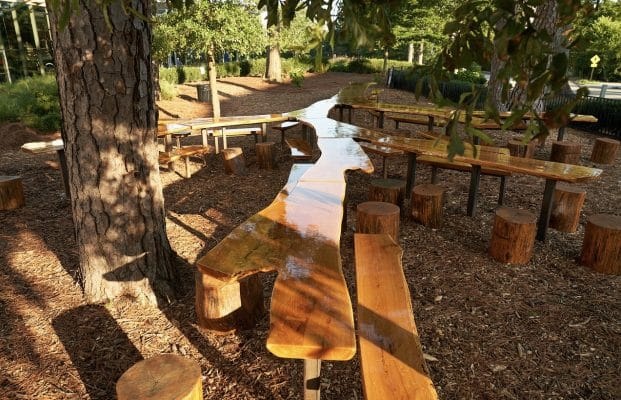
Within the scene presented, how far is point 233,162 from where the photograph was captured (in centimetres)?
764

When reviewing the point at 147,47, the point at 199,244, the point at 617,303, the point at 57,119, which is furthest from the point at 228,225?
the point at 57,119

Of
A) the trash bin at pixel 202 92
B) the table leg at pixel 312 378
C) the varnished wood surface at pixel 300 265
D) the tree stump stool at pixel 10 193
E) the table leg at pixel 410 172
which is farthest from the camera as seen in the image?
the trash bin at pixel 202 92

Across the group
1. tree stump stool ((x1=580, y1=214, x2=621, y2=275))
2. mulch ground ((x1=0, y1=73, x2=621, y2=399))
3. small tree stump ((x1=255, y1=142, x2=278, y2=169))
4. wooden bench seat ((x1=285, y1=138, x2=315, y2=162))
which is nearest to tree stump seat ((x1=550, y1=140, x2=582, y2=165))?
mulch ground ((x1=0, y1=73, x2=621, y2=399))

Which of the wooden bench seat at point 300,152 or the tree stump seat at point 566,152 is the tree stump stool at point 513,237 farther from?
the tree stump seat at point 566,152

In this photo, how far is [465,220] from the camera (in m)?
5.54

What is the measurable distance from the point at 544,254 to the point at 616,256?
65cm

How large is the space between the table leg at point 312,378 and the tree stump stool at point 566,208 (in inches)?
172

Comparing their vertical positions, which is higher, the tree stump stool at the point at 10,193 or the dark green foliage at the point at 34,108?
the dark green foliage at the point at 34,108

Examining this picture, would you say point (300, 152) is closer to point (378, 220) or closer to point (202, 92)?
point (378, 220)

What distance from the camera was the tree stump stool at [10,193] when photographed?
558 centimetres

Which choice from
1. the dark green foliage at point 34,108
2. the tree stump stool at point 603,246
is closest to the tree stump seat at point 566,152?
the tree stump stool at point 603,246

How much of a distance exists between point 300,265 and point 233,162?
17.8 ft

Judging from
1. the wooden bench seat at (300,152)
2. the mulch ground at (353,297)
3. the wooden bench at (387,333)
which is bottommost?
the mulch ground at (353,297)

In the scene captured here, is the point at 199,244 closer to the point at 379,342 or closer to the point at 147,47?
the point at 147,47
